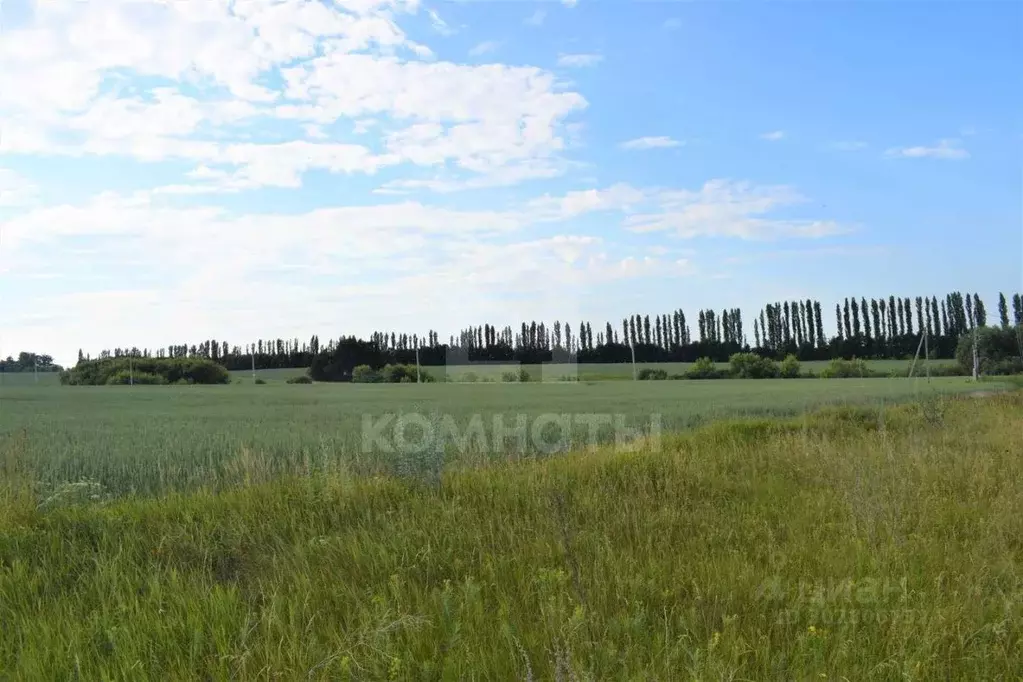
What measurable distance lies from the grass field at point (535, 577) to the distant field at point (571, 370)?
46.7 metres

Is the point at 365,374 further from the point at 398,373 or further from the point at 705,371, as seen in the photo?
the point at 705,371

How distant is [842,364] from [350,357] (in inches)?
1812

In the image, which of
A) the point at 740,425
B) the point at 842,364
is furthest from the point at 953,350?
the point at 740,425

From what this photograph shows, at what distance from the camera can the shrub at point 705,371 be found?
61.2 meters

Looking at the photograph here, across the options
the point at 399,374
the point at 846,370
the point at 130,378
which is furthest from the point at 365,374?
the point at 846,370

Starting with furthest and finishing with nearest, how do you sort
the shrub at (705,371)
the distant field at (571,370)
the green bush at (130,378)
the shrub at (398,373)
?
the shrub at (705,371)
the shrub at (398,373)
the green bush at (130,378)
the distant field at (571,370)

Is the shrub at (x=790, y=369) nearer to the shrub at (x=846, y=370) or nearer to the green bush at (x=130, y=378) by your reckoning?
the shrub at (x=846, y=370)

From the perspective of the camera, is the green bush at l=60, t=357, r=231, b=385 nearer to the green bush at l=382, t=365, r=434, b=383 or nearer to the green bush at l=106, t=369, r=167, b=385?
the green bush at l=106, t=369, r=167, b=385

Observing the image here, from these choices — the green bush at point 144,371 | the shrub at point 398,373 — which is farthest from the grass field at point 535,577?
the green bush at point 144,371

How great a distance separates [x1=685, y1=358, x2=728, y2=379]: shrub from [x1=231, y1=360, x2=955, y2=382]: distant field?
898 mm

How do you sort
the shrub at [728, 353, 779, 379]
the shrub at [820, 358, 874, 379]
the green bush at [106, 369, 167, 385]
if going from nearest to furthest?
1. the shrub at [820, 358, 874, 379]
2. the shrub at [728, 353, 779, 379]
3. the green bush at [106, 369, 167, 385]

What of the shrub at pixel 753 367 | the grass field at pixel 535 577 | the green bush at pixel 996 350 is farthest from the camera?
the shrub at pixel 753 367

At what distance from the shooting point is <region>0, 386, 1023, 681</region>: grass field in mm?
3162

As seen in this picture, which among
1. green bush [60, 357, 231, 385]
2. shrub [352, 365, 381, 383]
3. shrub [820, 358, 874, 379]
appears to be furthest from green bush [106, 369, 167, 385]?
shrub [820, 358, 874, 379]
